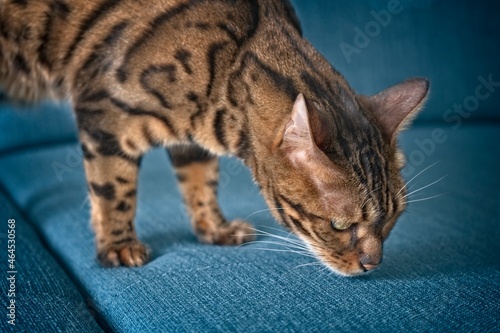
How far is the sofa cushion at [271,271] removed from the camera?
1.09 meters

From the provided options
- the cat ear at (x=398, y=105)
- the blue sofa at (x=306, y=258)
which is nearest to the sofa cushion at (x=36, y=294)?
the blue sofa at (x=306, y=258)

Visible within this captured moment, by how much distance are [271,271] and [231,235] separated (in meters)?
0.30

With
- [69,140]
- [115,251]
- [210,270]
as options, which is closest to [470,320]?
[210,270]

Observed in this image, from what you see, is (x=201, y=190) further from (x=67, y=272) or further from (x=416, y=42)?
(x=416, y=42)

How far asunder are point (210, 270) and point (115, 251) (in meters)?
0.28

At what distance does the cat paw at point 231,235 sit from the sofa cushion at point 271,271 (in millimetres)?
47

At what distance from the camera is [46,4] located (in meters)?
1.51

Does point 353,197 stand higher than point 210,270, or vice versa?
point 353,197

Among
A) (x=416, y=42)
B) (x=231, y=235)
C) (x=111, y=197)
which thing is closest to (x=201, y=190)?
(x=231, y=235)

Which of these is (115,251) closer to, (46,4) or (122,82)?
(122,82)

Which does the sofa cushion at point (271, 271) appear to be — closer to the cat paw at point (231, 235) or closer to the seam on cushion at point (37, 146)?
the cat paw at point (231, 235)

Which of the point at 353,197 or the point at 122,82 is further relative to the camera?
the point at 122,82

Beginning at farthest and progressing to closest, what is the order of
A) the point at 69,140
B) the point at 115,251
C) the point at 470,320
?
the point at 69,140
the point at 115,251
the point at 470,320

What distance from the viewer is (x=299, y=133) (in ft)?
3.72
